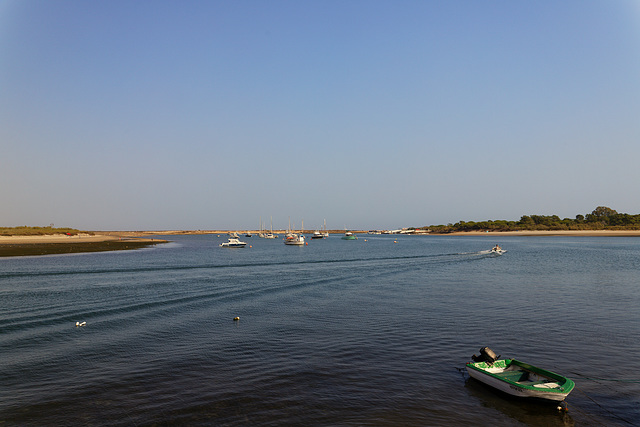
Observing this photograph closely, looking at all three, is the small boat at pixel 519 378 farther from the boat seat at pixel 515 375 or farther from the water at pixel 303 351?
the water at pixel 303 351

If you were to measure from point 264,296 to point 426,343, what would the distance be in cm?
2079

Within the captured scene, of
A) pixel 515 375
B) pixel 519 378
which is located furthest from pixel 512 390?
pixel 515 375

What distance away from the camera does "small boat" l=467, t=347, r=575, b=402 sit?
1532cm

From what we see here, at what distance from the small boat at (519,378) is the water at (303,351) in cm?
57

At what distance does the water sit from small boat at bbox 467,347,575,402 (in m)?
0.57

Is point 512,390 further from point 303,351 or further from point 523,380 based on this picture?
point 303,351

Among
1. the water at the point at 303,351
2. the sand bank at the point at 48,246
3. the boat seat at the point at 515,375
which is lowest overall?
the water at the point at 303,351

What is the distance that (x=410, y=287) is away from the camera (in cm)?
4600

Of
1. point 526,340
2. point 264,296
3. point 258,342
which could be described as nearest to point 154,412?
point 258,342

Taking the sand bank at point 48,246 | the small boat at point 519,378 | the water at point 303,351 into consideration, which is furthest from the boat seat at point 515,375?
the sand bank at point 48,246

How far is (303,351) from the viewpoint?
22469mm

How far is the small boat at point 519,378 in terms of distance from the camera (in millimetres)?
15320

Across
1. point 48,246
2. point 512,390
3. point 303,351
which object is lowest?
point 303,351

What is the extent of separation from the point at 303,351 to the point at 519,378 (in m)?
11.0
